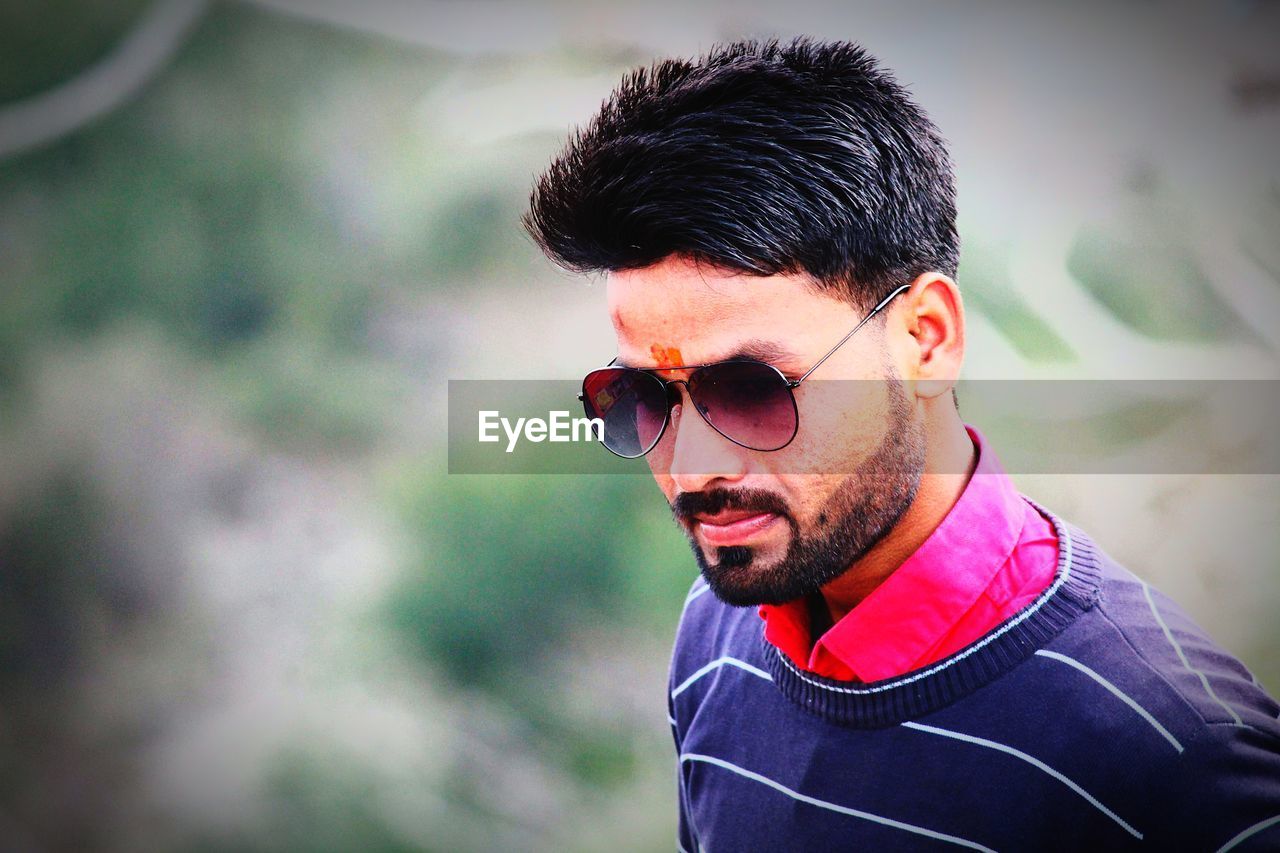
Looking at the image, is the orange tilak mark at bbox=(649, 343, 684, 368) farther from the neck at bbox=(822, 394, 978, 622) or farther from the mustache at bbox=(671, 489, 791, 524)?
the neck at bbox=(822, 394, 978, 622)

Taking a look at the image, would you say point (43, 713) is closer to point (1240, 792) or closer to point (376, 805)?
point (376, 805)

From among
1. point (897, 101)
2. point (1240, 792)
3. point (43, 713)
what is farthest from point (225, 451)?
point (1240, 792)

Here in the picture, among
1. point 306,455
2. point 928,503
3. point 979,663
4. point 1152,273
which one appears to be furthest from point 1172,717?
point 306,455

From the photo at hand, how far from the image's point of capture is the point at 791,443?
3.80 ft

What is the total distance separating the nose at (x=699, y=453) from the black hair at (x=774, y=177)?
0.19 m

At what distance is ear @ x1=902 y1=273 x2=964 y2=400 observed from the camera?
1.18 m

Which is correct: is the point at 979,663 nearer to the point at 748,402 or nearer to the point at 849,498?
the point at 849,498

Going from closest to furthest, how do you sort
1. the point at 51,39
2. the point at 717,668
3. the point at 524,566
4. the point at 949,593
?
the point at 949,593, the point at 717,668, the point at 524,566, the point at 51,39

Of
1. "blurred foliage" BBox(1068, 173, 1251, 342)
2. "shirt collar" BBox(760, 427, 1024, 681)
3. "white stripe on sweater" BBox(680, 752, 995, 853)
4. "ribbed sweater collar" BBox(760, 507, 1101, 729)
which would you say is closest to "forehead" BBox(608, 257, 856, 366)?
"shirt collar" BBox(760, 427, 1024, 681)

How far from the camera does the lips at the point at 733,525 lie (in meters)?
1.19

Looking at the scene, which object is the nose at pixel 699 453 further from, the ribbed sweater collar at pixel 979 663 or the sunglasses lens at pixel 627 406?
the ribbed sweater collar at pixel 979 663

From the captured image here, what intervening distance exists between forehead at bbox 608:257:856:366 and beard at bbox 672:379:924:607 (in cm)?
12

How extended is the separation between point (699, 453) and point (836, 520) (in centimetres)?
18

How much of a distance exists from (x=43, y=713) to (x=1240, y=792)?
3185 millimetres
